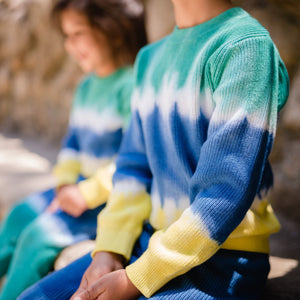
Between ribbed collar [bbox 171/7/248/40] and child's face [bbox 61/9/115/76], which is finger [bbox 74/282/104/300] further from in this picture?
child's face [bbox 61/9/115/76]

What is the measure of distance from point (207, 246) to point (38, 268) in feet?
1.90

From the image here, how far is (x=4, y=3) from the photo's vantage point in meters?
3.37

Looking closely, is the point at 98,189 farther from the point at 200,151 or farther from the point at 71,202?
the point at 200,151

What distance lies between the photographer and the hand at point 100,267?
0.71m

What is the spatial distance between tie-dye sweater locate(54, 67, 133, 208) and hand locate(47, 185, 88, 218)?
20 millimetres

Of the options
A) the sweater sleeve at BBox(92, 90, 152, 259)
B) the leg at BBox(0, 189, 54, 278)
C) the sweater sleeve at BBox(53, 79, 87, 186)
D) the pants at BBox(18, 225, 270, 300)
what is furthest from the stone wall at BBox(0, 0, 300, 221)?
the pants at BBox(18, 225, 270, 300)

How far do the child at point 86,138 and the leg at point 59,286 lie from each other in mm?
256

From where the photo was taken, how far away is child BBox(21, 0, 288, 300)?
604 millimetres

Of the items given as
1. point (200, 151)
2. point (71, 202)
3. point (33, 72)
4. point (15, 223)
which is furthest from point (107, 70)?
point (33, 72)

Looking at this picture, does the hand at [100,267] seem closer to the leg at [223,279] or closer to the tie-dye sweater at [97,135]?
the leg at [223,279]

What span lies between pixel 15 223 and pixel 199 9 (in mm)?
931

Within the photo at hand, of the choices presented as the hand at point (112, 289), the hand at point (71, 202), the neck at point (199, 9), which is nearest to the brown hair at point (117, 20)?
the hand at point (71, 202)

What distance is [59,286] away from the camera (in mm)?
747

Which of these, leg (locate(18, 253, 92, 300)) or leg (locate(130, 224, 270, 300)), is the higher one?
leg (locate(130, 224, 270, 300))
